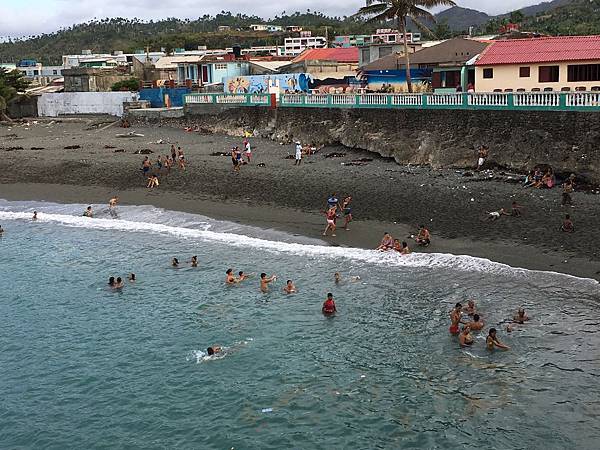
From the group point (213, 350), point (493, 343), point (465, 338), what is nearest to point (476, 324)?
point (465, 338)

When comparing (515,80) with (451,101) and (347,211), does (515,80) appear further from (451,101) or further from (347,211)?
(347,211)

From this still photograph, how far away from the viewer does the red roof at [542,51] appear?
31.8 meters

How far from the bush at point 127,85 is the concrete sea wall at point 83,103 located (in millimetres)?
4096

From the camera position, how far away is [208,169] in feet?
113

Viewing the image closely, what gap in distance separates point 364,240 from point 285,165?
10.8 m

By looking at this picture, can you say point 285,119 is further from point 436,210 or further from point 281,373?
point 281,373

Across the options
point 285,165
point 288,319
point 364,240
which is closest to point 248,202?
point 285,165

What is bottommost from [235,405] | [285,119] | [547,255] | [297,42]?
[235,405]

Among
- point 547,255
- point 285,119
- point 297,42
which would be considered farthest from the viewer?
point 297,42

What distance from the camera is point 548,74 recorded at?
32.7 metres

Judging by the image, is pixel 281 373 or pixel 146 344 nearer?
pixel 281 373

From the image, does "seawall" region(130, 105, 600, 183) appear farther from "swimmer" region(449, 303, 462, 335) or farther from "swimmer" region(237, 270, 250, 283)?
"swimmer" region(237, 270, 250, 283)

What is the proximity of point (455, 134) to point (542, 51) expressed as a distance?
653 centimetres

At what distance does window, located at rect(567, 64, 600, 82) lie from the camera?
103 feet
